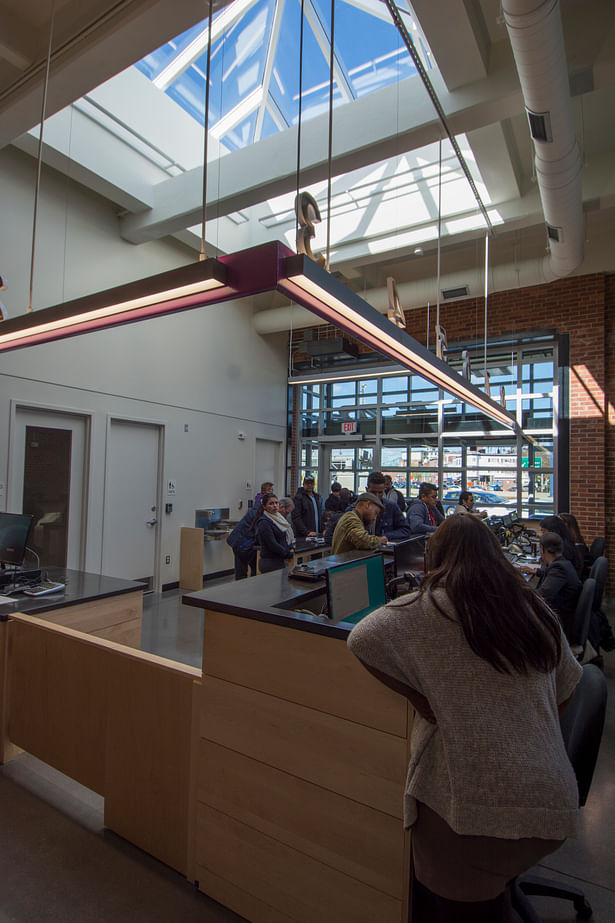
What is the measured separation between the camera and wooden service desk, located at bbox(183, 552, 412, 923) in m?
1.47

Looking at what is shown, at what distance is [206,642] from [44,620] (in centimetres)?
121

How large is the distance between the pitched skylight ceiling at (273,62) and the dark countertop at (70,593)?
424 centimetres

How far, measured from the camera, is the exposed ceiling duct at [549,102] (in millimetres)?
2260

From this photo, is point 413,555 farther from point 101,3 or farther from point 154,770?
point 101,3

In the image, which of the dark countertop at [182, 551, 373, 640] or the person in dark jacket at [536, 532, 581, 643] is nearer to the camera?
the dark countertop at [182, 551, 373, 640]

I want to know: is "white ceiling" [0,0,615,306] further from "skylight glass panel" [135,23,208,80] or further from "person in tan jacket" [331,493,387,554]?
"person in tan jacket" [331,493,387,554]

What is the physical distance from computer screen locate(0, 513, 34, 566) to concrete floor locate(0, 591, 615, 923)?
110 cm

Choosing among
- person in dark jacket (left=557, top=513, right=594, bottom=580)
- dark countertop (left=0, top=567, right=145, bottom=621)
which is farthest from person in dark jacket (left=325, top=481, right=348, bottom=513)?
dark countertop (left=0, top=567, right=145, bottom=621)

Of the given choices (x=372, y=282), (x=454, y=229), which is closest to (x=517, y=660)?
(x=454, y=229)

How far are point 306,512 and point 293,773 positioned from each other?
5.25 meters

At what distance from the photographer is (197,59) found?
4605 mm

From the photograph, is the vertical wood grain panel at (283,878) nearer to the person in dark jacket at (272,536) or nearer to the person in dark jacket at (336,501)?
the person in dark jacket at (272,536)

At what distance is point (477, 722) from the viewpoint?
1062mm

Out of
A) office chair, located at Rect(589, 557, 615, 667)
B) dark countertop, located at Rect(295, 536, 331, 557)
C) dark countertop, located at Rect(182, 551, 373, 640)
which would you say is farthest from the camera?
dark countertop, located at Rect(295, 536, 331, 557)
